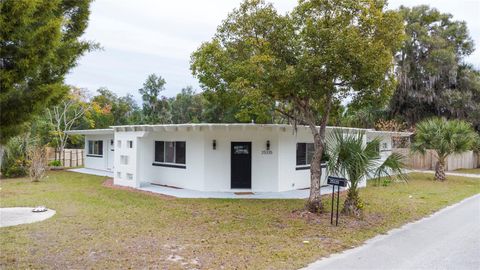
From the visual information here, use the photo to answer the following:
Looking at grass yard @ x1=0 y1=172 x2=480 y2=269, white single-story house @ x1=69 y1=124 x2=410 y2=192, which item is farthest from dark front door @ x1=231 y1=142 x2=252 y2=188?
grass yard @ x1=0 y1=172 x2=480 y2=269

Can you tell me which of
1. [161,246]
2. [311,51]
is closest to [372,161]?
[311,51]

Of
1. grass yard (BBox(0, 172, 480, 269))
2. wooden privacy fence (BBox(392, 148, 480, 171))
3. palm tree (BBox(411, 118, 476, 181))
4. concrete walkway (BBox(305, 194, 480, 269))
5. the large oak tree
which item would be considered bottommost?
concrete walkway (BBox(305, 194, 480, 269))

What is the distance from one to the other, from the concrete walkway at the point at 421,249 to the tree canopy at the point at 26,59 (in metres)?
4.41

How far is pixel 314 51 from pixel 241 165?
6.21 meters

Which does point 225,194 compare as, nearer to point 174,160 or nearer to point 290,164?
point 290,164

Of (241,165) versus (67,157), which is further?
(67,157)

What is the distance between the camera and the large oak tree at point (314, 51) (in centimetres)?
841

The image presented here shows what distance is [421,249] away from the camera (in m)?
6.68

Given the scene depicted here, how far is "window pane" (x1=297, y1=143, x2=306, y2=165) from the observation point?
1457 cm

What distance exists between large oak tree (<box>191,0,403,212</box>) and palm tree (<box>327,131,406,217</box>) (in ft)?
2.31

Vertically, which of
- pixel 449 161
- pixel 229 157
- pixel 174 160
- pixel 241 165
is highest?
pixel 229 157

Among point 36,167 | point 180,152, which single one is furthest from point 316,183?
point 36,167

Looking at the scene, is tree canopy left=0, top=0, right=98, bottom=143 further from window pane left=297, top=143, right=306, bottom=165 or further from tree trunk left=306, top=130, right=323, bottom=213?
window pane left=297, top=143, right=306, bottom=165

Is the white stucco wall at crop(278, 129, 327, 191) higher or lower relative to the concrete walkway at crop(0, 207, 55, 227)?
higher
